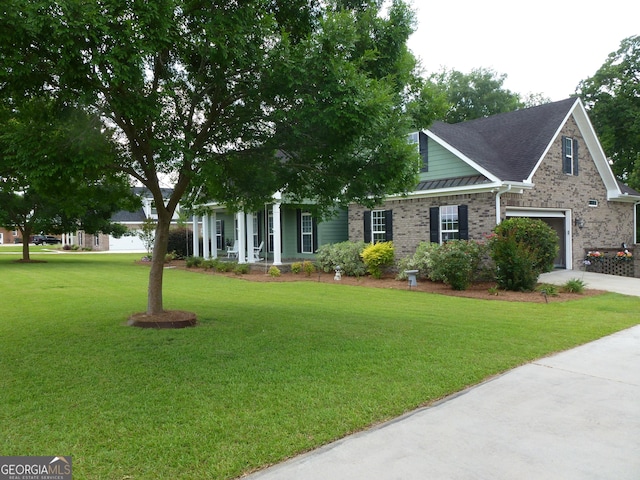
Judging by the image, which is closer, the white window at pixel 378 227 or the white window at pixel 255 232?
the white window at pixel 378 227

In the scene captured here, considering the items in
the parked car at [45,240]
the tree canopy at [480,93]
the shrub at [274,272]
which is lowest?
the shrub at [274,272]

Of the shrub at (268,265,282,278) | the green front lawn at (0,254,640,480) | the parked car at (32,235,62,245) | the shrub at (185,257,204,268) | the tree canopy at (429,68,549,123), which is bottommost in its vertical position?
the green front lawn at (0,254,640,480)

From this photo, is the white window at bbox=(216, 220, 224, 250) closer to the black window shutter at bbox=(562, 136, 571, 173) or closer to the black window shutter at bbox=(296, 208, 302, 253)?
the black window shutter at bbox=(296, 208, 302, 253)

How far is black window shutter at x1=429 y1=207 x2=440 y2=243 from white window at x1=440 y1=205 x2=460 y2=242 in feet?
0.34

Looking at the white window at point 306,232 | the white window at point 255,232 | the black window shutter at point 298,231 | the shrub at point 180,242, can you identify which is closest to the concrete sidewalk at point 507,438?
the white window at point 306,232

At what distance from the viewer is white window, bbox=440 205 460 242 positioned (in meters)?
15.5

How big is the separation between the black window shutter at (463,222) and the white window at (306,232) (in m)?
7.82

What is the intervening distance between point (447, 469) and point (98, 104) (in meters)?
5.73

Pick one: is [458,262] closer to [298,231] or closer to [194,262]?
[298,231]

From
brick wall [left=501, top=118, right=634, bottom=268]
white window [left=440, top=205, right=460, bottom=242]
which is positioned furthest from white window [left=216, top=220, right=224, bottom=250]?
brick wall [left=501, top=118, right=634, bottom=268]

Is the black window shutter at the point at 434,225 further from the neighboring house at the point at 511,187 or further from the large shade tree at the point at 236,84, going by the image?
the large shade tree at the point at 236,84

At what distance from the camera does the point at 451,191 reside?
15.3 metres

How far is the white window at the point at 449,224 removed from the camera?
1552cm

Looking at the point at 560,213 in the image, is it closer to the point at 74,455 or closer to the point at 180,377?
the point at 180,377
